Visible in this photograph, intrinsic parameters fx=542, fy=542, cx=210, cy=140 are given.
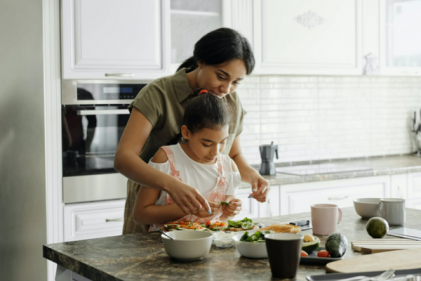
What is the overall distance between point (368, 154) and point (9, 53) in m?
3.11

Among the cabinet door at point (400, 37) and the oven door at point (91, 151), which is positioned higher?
the cabinet door at point (400, 37)

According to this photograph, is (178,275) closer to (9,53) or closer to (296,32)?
(9,53)

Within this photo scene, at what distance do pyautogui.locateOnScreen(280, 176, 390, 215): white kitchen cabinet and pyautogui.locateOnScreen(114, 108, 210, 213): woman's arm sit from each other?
172cm

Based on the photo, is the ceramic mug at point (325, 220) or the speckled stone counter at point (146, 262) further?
the ceramic mug at point (325, 220)

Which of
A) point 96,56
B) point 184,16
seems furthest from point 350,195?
point 96,56

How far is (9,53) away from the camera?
2918 millimetres

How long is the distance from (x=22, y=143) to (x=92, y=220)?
58 centimetres

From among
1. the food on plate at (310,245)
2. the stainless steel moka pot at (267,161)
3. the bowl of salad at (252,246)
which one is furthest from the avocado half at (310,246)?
the stainless steel moka pot at (267,161)

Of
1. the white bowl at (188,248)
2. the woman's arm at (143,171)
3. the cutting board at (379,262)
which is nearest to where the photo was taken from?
the cutting board at (379,262)

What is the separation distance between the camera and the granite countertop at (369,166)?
3.50 m

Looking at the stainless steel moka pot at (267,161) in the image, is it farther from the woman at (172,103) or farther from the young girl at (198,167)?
the young girl at (198,167)

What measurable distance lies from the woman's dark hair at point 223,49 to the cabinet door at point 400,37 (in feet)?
8.04

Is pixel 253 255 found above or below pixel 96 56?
below

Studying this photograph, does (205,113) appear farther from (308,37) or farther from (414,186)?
(414,186)
